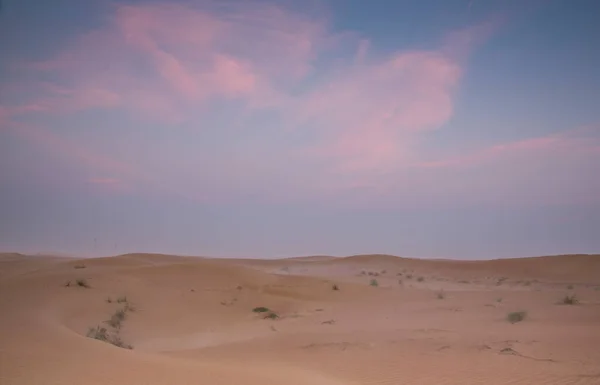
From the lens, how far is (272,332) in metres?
13.8

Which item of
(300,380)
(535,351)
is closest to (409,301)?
(535,351)

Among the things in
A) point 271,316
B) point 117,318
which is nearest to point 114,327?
point 117,318

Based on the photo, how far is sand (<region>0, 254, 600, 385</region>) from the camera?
22.9 feet

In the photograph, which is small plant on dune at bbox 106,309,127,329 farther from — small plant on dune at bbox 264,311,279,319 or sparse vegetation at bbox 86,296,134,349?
small plant on dune at bbox 264,311,279,319

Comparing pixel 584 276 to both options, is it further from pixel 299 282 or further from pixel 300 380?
pixel 300 380

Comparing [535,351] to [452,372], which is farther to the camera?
[535,351]

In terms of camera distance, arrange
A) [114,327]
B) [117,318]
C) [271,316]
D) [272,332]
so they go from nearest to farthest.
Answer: [272,332]
[114,327]
[117,318]
[271,316]

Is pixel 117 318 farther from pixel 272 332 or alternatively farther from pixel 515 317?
pixel 515 317

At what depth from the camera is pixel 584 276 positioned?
132ft

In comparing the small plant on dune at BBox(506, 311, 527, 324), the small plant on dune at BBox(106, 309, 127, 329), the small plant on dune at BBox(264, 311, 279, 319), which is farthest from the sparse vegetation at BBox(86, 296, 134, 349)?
the small plant on dune at BBox(506, 311, 527, 324)

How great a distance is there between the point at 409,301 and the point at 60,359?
16.9 meters

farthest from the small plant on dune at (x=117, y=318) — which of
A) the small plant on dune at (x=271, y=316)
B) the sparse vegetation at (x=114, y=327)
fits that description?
the small plant on dune at (x=271, y=316)

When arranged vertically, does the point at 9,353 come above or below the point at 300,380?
above

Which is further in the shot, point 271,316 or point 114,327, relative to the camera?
point 271,316
